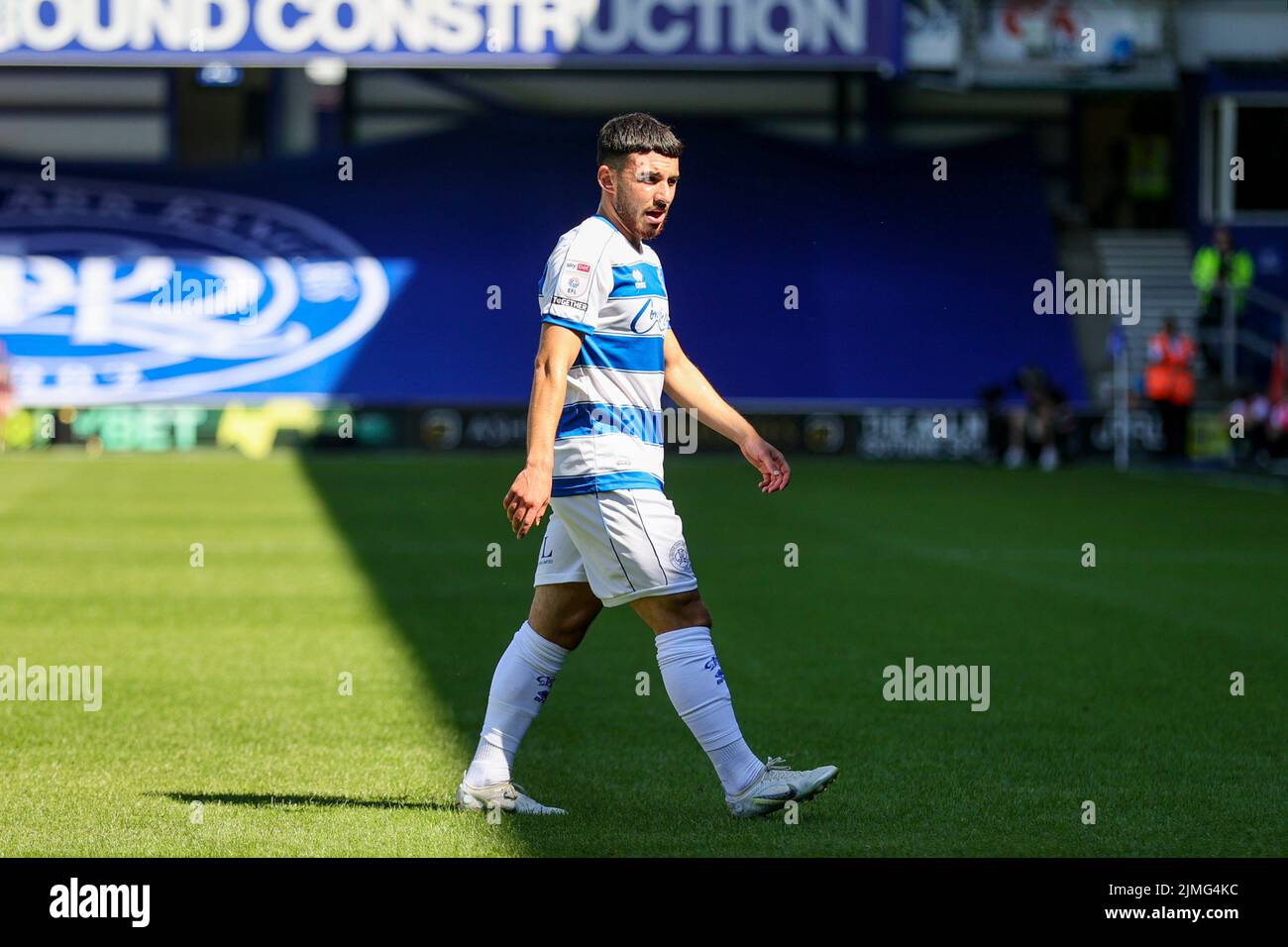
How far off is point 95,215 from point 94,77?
12.7ft

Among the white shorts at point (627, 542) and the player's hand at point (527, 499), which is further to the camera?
the white shorts at point (627, 542)

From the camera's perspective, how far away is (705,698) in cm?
611

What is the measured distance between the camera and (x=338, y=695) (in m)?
8.77

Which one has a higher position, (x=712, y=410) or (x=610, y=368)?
(x=610, y=368)

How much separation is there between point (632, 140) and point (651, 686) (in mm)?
3703

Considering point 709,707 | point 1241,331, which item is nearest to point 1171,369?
point 1241,331

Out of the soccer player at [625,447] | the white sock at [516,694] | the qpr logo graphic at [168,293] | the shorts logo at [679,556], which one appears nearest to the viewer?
the soccer player at [625,447]

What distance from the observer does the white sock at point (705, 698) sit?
610 centimetres

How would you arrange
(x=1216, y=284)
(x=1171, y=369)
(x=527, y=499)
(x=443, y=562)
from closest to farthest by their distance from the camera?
1. (x=527, y=499)
2. (x=443, y=562)
3. (x=1171, y=369)
4. (x=1216, y=284)

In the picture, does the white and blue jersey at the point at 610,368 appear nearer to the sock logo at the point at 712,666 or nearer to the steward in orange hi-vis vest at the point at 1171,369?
the sock logo at the point at 712,666

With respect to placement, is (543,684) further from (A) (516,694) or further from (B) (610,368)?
(B) (610,368)

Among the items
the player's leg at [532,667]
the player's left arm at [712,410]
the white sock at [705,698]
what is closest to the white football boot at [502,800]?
the player's leg at [532,667]

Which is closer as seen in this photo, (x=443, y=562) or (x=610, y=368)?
(x=610, y=368)

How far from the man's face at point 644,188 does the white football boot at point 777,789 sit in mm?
1629
